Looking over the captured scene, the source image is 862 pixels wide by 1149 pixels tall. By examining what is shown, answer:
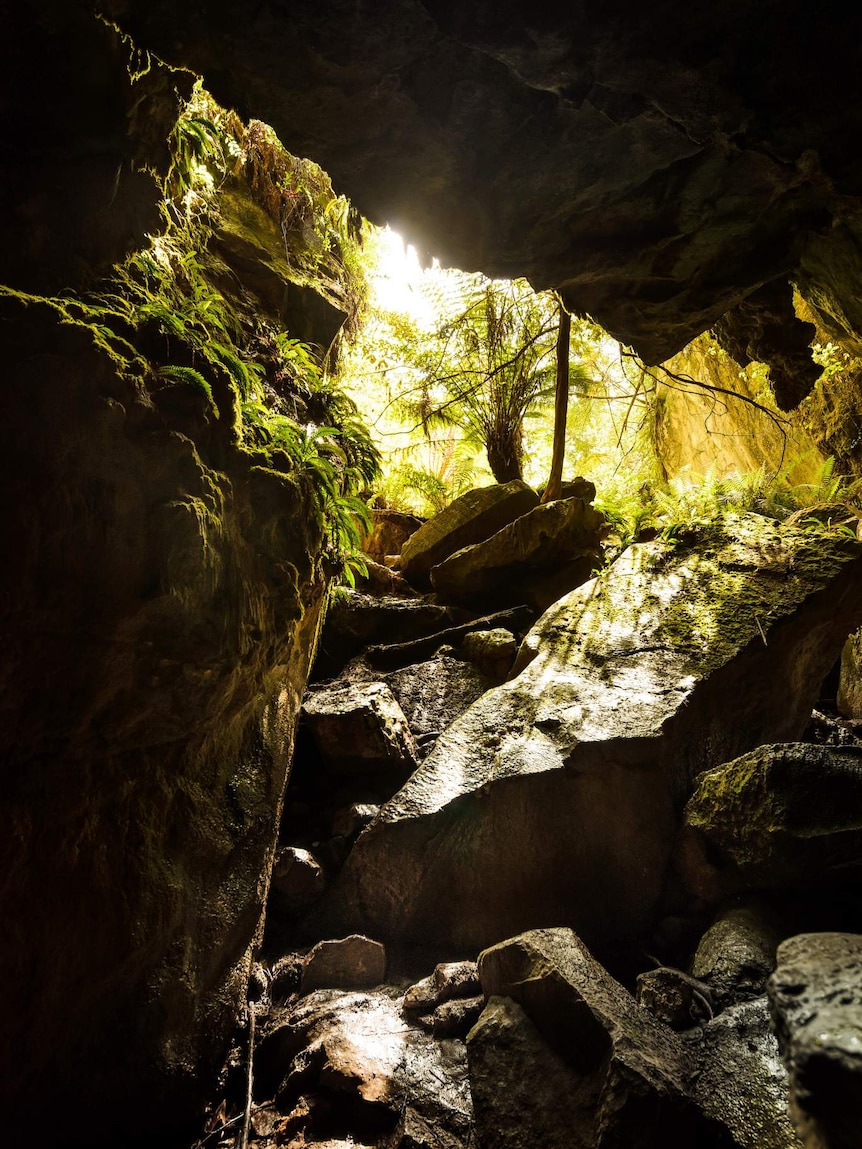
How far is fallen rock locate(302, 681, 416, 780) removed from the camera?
177 inches

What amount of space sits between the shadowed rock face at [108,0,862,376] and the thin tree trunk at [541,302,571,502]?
189cm

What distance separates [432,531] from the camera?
7.98 meters

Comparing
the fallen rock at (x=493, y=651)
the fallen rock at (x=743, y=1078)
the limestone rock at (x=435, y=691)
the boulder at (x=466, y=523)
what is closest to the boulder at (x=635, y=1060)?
the fallen rock at (x=743, y=1078)

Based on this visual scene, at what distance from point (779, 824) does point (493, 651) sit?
124 inches

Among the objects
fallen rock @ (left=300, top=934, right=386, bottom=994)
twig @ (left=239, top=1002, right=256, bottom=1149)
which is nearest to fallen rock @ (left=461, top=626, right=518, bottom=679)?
fallen rock @ (left=300, top=934, right=386, bottom=994)

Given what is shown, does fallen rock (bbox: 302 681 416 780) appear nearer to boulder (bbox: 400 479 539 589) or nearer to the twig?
the twig

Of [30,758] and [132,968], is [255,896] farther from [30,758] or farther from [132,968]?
[30,758]

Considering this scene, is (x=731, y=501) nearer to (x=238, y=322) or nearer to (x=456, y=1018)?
(x=238, y=322)

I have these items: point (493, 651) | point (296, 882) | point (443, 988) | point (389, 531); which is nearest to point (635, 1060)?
point (443, 988)

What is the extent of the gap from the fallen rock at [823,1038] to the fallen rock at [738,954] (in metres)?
1.36

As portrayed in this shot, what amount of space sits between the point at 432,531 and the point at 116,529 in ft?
19.4

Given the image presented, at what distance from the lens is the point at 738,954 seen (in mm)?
2684

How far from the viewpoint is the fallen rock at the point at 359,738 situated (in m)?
4.50

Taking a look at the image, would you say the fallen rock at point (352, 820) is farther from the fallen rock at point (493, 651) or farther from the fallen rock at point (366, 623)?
the fallen rock at point (493, 651)
